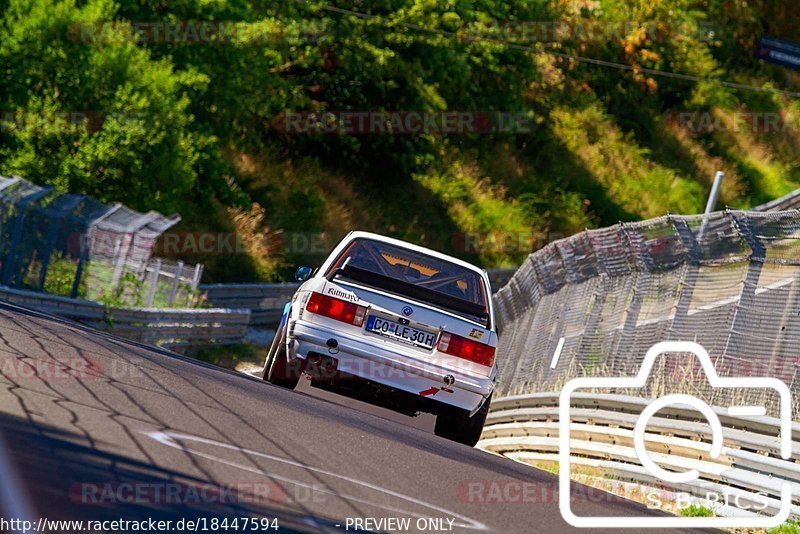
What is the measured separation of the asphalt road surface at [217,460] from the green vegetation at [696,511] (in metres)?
0.82

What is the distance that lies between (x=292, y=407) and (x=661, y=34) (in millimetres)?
45037

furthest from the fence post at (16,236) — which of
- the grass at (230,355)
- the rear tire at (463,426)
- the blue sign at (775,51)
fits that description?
the blue sign at (775,51)

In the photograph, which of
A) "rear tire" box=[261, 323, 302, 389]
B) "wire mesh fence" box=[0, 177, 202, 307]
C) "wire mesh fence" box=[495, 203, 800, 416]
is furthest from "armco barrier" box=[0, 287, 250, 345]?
"rear tire" box=[261, 323, 302, 389]

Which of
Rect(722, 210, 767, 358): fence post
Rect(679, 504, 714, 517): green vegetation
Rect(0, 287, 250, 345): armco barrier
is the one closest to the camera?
Rect(679, 504, 714, 517): green vegetation

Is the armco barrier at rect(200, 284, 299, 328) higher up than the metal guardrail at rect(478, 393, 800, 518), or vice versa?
the armco barrier at rect(200, 284, 299, 328)

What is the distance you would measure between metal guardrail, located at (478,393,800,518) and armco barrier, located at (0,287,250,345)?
6.30 meters

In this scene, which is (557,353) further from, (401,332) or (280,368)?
(401,332)

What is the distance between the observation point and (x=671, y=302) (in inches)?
522

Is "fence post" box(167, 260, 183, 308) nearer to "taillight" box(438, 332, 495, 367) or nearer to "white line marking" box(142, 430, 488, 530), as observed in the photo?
"taillight" box(438, 332, 495, 367)

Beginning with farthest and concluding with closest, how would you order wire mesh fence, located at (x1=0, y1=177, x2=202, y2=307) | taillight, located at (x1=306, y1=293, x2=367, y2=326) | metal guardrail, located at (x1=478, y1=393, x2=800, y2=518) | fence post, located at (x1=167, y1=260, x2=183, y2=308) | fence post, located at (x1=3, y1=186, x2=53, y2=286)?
fence post, located at (x1=167, y1=260, x2=183, y2=308), wire mesh fence, located at (x1=0, y1=177, x2=202, y2=307), fence post, located at (x1=3, y1=186, x2=53, y2=286), taillight, located at (x1=306, y1=293, x2=367, y2=326), metal guardrail, located at (x1=478, y1=393, x2=800, y2=518)

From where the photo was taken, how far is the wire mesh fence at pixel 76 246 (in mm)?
19094

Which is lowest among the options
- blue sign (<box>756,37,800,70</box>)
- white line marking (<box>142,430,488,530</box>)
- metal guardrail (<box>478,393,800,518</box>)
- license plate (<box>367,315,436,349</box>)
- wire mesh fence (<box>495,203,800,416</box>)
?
white line marking (<box>142,430,488,530</box>)

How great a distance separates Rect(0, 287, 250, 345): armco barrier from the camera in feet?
55.7

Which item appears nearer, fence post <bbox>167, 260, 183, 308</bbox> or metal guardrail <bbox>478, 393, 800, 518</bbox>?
metal guardrail <bbox>478, 393, 800, 518</bbox>
